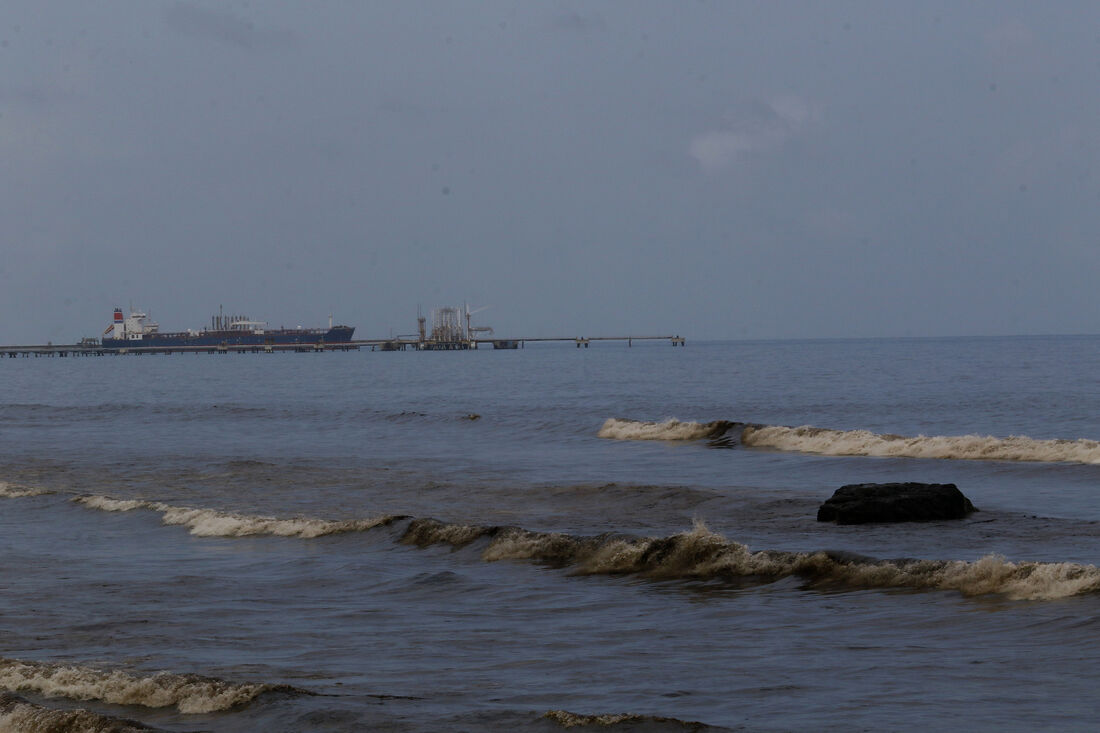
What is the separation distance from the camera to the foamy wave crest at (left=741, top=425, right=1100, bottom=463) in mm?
27953

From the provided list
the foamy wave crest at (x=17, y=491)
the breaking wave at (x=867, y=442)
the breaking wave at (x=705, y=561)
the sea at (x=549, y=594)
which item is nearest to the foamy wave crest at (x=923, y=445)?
the breaking wave at (x=867, y=442)

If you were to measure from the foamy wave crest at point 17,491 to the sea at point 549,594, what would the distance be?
0.13 metres

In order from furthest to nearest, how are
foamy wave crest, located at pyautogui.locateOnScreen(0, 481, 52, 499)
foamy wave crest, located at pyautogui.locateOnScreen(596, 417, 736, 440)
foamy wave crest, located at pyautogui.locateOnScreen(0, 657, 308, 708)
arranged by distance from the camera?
foamy wave crest, located at pyautogui.locateOnScreen(596, 417, 736, 440)
foamy wave crest, located at pyautogui.locateOnScreen(0, 481, 52, 499)
foamy wave crest, located at pyautogui.locateOnScreen(0, 657, 308, 708)

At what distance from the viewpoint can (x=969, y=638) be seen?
9.90 metres

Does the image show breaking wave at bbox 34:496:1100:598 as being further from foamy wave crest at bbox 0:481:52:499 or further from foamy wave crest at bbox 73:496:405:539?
foamy wave crest at bbox 0:481:52:499

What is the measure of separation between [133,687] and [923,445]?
25870 millimetres

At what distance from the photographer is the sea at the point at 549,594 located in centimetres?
826

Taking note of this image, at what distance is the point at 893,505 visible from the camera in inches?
704

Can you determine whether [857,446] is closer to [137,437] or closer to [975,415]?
[975,415]

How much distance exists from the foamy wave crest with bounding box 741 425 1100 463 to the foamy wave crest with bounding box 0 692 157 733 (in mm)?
24188

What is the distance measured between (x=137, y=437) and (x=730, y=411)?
25.3 meters

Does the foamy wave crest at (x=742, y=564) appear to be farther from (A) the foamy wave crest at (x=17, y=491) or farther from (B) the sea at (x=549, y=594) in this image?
(A) the foamy wave crest at (x=17, y=491)

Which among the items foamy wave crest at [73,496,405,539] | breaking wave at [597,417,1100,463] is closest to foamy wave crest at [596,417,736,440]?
breaking wave at [597,417,1100,463]

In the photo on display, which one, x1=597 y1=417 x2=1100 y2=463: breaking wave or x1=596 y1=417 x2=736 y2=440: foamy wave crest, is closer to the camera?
x1=597 y1=417 x2=1100 y2=463: breaking wave
